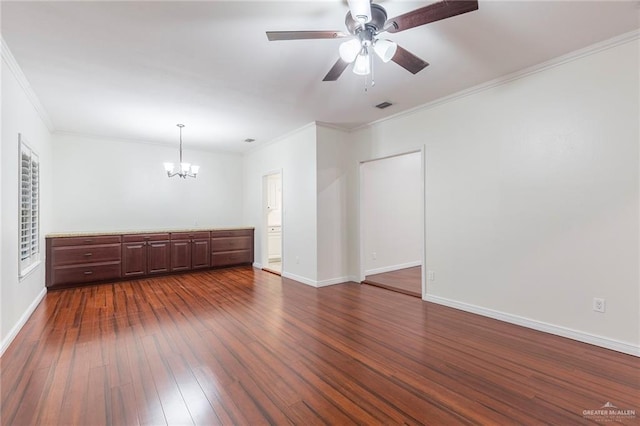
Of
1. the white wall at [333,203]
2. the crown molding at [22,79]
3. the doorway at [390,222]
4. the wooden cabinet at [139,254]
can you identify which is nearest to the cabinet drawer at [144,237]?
the wooden cabinet at [139,254]

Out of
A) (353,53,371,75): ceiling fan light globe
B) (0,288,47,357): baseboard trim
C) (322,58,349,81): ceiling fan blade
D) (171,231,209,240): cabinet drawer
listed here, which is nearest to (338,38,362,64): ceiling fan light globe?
(353,53,371,75): ceiling fan light globe

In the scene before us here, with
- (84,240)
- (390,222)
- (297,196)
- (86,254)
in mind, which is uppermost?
(297,196)

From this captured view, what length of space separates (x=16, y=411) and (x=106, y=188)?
4796 mm

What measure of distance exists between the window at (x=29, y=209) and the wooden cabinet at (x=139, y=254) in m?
0.76

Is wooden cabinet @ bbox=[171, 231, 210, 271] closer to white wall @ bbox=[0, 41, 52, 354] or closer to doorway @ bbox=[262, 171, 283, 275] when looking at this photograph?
doorway @ bbox=[262, 171, 283, 275]

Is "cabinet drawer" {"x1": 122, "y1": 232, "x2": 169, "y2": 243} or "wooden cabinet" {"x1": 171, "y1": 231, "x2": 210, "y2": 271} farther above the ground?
"cabinet drawer" {"x1": 122, "y1": 232, "x2": 169, "y2": 243}

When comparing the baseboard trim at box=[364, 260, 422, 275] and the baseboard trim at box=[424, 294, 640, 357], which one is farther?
the baseboard trim at box=[364, 260, 422, 275]

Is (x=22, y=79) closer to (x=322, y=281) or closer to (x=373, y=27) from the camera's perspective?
(x=373, y=27)

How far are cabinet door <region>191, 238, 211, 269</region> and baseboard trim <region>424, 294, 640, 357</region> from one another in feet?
14.6

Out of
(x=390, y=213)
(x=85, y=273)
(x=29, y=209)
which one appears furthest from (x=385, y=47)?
(x=85, y=273)

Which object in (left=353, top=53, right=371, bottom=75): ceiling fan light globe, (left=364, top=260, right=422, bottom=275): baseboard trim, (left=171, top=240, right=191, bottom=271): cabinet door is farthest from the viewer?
(left=171, top=240, right=191, bottom=271): cabinet door

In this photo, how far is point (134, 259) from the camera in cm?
548

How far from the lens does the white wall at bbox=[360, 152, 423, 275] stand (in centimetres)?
553

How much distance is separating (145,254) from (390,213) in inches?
183
